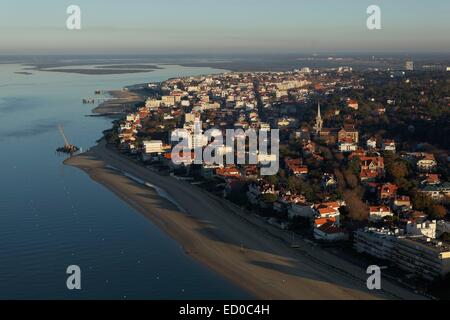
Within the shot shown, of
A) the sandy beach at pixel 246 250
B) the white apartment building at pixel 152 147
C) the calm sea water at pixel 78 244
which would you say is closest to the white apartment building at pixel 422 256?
the sandy beach at pixel 246 250

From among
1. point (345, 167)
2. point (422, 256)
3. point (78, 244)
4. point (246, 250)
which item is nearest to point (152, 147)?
point (345, 167)

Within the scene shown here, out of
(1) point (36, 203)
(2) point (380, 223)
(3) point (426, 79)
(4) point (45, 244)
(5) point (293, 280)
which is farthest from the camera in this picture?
(3) point (426, 79)

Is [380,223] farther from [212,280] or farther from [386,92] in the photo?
[386,92]

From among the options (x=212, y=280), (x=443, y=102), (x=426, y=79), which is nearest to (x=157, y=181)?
(x=212, y=280)

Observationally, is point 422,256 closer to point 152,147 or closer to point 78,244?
point 78,244

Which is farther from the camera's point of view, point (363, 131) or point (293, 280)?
point (363, 131)

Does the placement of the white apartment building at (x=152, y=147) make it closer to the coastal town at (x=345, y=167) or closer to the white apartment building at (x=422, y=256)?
the coastal town at (x=345, y=167)
